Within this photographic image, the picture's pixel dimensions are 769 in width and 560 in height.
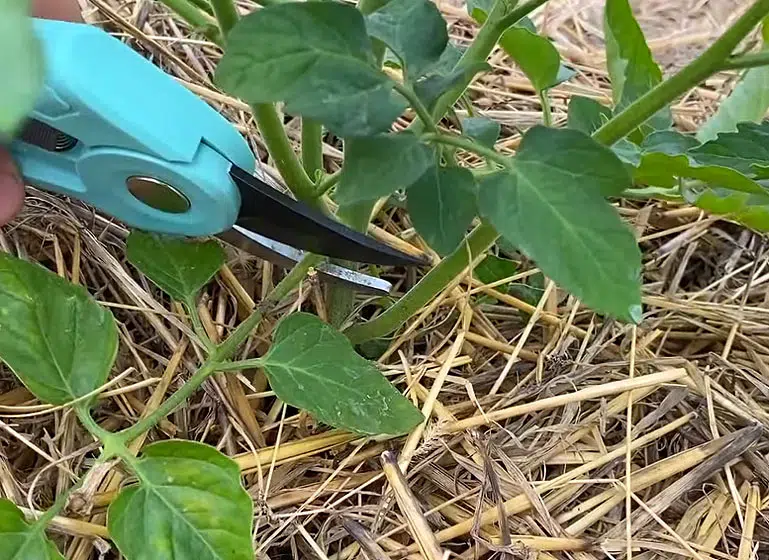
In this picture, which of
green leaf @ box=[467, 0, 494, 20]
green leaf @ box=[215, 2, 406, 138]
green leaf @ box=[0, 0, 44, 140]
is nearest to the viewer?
green leaf @ box=[0, 0, 44, 140]

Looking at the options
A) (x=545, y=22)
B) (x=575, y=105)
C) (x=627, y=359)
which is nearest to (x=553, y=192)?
(x=575, y=105)

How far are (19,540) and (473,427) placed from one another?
28 cm

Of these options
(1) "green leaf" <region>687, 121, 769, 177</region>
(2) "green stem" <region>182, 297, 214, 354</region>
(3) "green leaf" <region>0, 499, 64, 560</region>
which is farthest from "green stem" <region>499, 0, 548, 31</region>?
(3) "green leaf" <region>0, 499, 64, 560</region>

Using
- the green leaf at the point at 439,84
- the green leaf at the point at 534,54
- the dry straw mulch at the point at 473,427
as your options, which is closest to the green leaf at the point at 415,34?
the green leaf at the point at 439,84

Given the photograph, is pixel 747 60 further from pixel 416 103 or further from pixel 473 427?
pixel 473 427

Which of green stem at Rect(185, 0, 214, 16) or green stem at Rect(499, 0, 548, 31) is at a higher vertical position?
green stem at Rect(499, 0, 548, 31)

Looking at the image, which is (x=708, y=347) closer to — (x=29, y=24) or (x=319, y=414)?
(x=319, y=414)

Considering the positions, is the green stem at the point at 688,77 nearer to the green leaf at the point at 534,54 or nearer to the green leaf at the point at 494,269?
the green leaf at the point at 534,54

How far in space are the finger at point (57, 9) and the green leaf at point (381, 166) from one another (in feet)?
0.74

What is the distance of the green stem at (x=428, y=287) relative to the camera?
1.68ft

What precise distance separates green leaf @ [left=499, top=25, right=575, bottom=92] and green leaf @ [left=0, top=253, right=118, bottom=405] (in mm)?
265

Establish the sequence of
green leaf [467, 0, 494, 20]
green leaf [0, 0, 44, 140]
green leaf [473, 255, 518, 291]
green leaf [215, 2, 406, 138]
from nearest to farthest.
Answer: green leaf [0, 0, 44, 140] < green leaf [215, 2, 406, 138] < green leaf [467, 0, 494, 20] < green leaf [473, 255, 518, 291]

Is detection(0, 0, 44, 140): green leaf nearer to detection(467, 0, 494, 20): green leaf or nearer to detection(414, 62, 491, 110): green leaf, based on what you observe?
detection(414, 62, 491, 110): green leaf

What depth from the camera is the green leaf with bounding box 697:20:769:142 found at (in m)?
0.62
